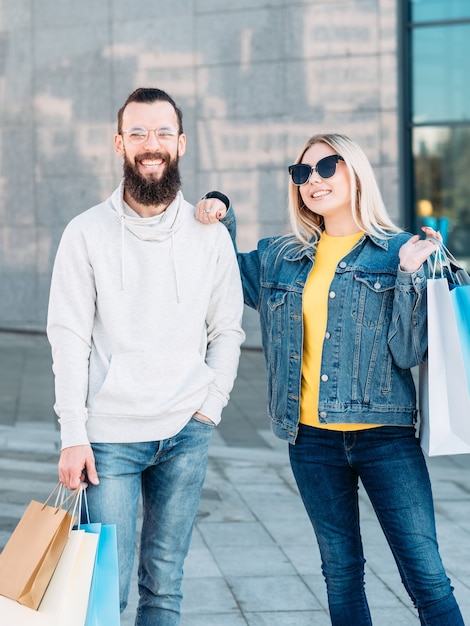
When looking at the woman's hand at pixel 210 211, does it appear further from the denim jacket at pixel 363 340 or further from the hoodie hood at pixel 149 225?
the denim jacket at pixel 363 340

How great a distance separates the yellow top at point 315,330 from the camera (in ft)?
10.9

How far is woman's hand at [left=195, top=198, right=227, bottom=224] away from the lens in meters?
3.36

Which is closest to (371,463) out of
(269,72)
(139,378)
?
(139,378)

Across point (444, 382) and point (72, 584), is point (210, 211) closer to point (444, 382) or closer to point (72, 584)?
point (444, 382)

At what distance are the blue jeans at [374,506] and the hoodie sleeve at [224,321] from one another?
33 cm

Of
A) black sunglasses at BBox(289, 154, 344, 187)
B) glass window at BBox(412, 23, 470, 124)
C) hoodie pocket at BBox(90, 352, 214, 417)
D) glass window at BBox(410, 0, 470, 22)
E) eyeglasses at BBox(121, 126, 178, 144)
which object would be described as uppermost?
glass window at BBox(410, 0, 470, 22)

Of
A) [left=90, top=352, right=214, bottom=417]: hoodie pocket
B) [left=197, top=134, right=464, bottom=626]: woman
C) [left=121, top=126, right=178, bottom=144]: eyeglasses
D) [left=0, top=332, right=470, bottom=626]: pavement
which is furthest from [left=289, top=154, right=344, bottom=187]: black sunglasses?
[left=0, top=332, right=470, bottom=626]: pavement

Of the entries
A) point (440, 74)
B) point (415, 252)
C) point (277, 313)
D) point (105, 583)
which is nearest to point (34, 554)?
point (105, 583)

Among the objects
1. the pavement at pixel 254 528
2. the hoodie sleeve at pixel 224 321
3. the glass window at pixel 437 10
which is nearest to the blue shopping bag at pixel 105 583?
the hoodie sleeve at pixel 224 321

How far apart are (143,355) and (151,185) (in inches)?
21.6

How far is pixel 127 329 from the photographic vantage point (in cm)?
316

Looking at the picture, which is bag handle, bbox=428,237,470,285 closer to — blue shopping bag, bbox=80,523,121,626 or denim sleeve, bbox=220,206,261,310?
denim sleeve, bbox=220,206,261,310

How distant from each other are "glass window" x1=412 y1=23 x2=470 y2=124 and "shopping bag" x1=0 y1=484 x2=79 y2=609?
38.7 feet

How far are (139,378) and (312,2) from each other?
11359mm
